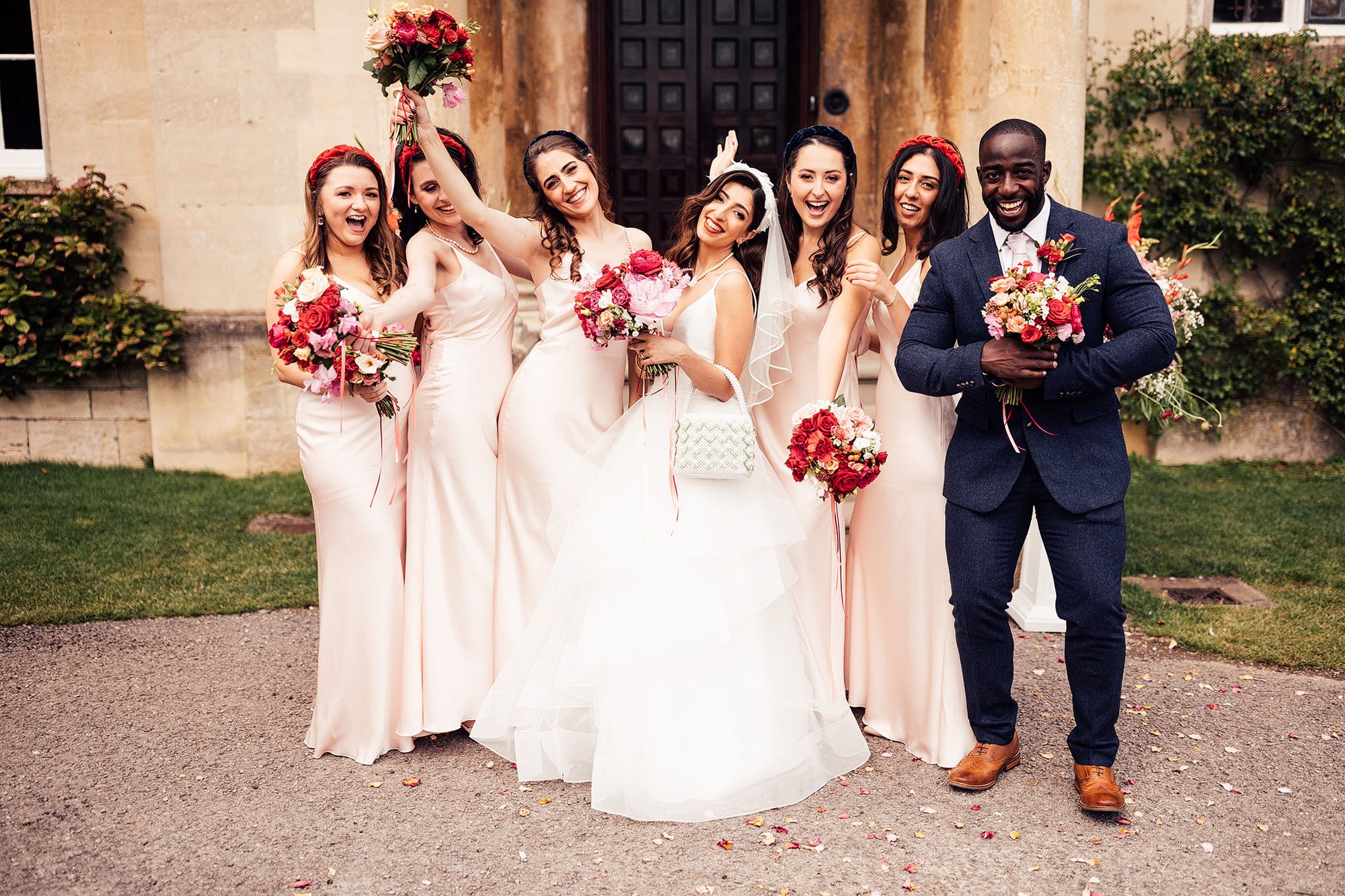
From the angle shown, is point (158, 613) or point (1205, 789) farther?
point (158, 613)

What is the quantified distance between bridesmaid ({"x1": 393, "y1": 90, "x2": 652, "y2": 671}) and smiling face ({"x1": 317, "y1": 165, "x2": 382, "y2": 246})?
1.37 ft

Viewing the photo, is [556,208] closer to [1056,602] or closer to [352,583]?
[352,583]

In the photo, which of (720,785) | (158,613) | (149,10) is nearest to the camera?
(720,785)

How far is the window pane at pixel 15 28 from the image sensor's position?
916 cm

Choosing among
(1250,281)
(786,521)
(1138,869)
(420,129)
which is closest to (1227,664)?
(1138,869)

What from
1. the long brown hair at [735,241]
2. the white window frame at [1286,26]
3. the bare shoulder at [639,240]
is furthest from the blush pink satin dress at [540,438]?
the white window frame at [1286,26]

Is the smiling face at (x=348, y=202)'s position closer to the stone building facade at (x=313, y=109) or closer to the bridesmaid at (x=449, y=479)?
the bridesmaid at (x=449, y=479)

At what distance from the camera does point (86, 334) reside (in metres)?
8.66

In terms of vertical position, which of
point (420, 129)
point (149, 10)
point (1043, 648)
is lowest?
point (1043, 648)

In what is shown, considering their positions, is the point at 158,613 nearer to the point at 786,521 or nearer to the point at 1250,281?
the point at 786,521

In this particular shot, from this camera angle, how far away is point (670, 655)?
3.86 meters

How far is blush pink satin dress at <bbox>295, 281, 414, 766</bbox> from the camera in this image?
169 inches

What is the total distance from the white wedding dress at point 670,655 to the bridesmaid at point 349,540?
18.4 inches

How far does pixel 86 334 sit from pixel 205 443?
128 cm
